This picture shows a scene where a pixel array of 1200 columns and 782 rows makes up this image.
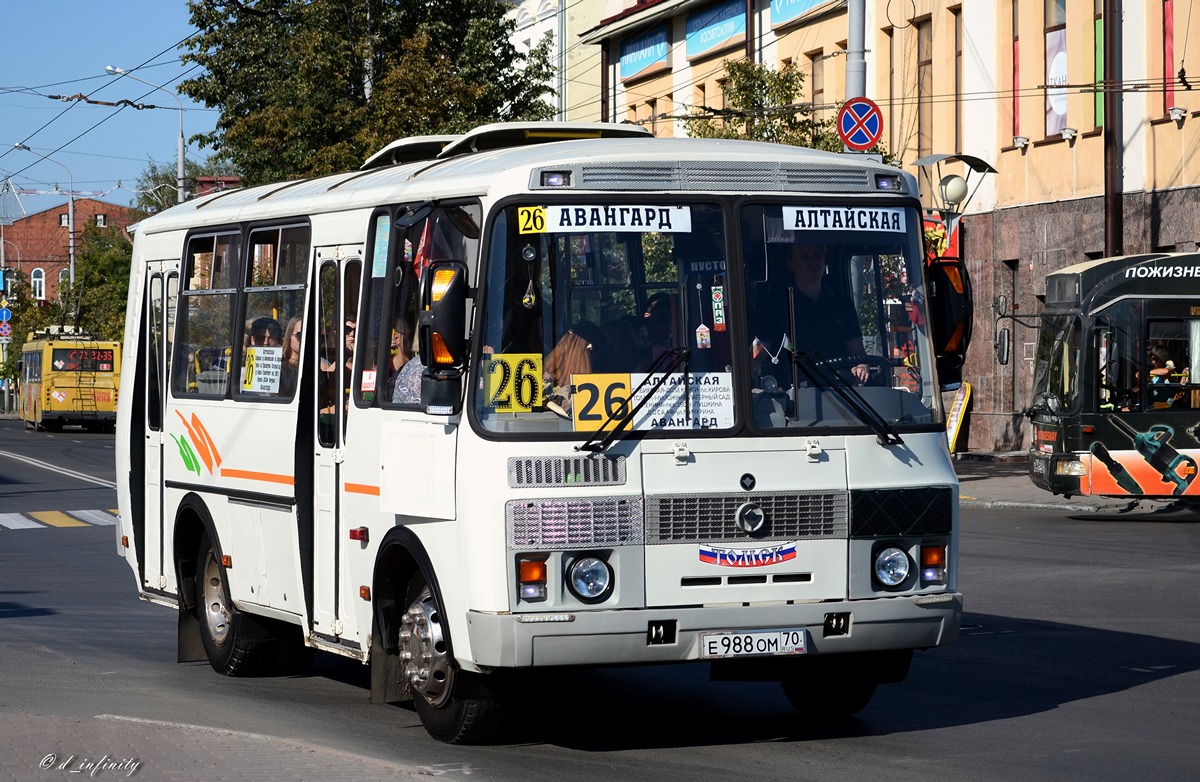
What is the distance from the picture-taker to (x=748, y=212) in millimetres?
8320

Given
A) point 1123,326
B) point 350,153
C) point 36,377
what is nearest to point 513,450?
point 1123,326

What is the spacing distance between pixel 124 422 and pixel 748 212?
5.55 metres

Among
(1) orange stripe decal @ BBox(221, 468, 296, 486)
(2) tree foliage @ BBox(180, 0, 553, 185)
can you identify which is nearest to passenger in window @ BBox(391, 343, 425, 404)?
(1) orange stripe decal @ BBox(221, 468, 296, 486)

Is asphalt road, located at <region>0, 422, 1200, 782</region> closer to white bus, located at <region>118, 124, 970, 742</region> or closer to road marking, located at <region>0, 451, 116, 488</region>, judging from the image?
white bus, located at <region>118, 124, 970, 742</region>

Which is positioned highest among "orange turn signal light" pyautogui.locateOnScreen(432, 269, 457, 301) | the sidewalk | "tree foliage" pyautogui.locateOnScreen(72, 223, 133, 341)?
"tree foliage" pyautogui.locateOnScreen(72, 223, 133, 341)

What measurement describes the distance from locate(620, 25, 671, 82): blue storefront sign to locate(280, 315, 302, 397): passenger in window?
38.5 m

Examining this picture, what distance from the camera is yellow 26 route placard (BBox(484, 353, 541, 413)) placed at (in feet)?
25.9

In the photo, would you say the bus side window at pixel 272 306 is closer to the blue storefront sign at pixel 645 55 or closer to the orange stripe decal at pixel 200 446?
the orange stripe decal at pixel 200 446

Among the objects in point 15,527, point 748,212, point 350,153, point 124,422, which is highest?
point 350,153

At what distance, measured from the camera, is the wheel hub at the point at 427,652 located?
8.32 meters

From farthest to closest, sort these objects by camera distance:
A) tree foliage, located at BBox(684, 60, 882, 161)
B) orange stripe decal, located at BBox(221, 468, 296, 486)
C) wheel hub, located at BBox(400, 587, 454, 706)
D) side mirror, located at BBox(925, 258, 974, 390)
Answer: tree foliage, located at BBox(684, 60, 882, 161) → orange stripe decal, located at BBox(221, 468, 296, 486) → side mirror, located at BBox(925, 258, 974, 390) → wheel hub, located at BBox(400, 587, 454, 706)

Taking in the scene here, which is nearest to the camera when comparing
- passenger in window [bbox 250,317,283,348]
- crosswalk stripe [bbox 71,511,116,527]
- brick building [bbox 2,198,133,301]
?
passenger in window [bbox 250,317,283,348]

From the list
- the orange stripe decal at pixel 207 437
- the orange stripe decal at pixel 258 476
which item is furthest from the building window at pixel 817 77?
the orange stripe decal at pixel 258 476

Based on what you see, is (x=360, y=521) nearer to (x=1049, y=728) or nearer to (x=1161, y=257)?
(x=1049, y=728)
